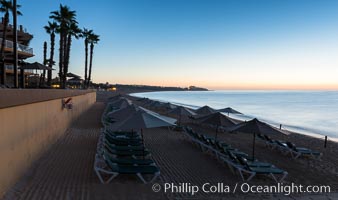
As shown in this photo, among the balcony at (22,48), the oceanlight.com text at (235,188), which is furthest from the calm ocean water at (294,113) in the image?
the balcony at (22,48)

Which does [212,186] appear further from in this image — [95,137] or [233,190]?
[95,137]

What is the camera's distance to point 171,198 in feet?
19.8

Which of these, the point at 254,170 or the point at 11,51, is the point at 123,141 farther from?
the point at 11,51

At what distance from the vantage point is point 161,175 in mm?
7691

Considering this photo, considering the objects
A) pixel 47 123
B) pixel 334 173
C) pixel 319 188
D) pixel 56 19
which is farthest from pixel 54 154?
pixel 56 19

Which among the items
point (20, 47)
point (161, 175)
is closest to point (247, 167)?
point (161, 175)

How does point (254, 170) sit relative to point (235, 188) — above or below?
above

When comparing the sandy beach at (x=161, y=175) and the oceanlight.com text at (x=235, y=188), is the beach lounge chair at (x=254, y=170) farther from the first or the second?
the oceanlight.com text at (x=235, y=188)

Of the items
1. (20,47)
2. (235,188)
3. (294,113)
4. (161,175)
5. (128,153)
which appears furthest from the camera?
(294,113)

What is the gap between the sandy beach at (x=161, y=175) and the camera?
6.13m

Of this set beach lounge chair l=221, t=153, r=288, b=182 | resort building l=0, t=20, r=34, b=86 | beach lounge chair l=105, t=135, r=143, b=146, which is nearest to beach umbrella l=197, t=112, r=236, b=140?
beach lounge chair l=105, t=135, r=143, b=146

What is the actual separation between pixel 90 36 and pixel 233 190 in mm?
38760

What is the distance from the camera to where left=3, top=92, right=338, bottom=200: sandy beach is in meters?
6.13

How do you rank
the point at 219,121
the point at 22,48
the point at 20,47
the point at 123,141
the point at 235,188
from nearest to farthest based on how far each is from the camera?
the point at 235,188, the point at 123,141, the point at 219,121, the point at 20,47, the point at 22,48
